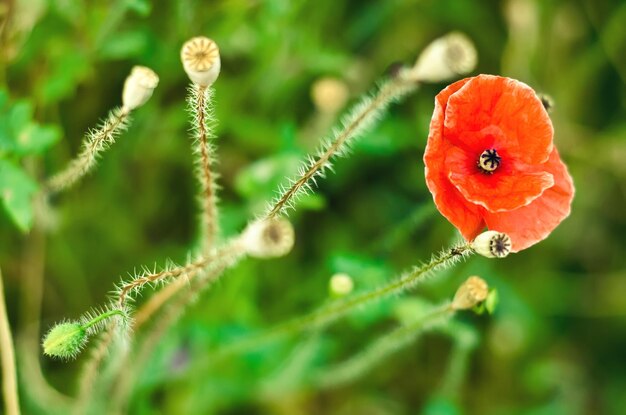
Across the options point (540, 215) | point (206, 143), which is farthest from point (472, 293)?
point (206, 143)

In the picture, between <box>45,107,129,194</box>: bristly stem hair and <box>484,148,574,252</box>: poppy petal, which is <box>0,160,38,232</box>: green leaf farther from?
<box>484,148,574,252</box>: poppy petal

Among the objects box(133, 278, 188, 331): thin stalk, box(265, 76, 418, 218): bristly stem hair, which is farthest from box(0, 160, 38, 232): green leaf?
box(265, 76, 418, 218): bristly stem hair

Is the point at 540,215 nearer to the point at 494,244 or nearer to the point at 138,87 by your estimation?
the point at 494,244

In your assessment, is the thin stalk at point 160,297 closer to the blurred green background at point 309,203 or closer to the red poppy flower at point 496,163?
the blurred green background at point 309,203

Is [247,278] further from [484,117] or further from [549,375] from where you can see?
[549,375]

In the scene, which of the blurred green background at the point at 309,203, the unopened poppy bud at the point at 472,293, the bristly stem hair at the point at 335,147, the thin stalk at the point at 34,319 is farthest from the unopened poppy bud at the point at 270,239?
the thin stalk at the point at 34,319

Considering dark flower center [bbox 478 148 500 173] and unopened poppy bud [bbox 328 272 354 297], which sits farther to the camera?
unopened poppy bud [bbox 328 272 354 297]
